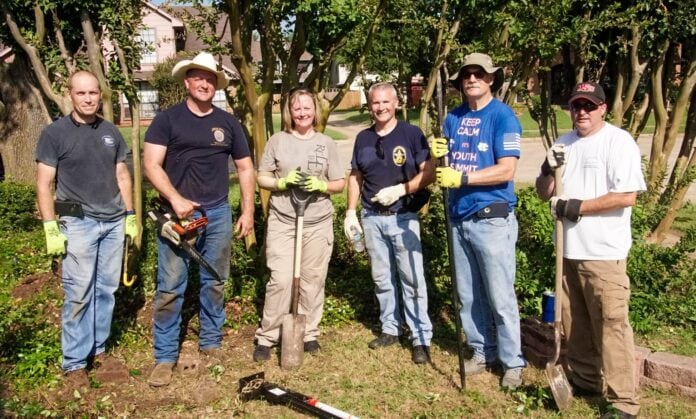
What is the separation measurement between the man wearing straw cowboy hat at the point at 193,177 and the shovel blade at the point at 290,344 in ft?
1.81

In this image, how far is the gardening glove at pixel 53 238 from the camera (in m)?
3.91

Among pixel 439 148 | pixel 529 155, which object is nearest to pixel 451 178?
pixel 439 148

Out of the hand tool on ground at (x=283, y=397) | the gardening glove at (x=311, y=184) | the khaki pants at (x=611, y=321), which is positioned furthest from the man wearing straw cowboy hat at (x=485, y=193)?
the hand tool on ground at (x=283, y=397)

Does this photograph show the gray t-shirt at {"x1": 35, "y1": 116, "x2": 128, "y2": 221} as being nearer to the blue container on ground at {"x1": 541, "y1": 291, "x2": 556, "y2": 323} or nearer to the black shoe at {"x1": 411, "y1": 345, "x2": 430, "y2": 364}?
the black shoe at {"x1": 411, "y1": 345, "x2": 430, "y2": 364}

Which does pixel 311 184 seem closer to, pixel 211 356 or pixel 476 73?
pixel 476 73

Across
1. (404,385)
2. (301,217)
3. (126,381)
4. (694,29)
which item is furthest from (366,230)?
(694,29)

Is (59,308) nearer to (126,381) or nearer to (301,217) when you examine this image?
(126,381)

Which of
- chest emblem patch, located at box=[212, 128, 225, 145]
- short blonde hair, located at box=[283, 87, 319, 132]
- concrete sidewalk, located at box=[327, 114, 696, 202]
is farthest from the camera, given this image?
concrete sidewalk, located at box=[327, 114, 696, 202]

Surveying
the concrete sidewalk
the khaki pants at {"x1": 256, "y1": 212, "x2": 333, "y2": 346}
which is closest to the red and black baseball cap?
the khaki pants at {"x1": 256, "y1": 212, "x2": 333, "y2": 346}

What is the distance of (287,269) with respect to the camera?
4605 millimetres

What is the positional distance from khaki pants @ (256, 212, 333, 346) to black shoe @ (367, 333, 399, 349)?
22.0 inches

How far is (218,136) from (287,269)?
1.11 m

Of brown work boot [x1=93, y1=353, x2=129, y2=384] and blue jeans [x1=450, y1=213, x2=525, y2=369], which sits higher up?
blue jeans [x1=450, y1=213, x2=525, y2=369]

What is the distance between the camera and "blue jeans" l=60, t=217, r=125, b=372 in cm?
409
